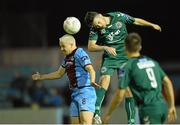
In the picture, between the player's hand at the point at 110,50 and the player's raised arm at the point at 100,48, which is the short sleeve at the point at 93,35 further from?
the player's hand at the point at 110,50

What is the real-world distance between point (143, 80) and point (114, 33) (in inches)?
111

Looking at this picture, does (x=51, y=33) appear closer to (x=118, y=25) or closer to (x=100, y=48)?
(x=118, y=25)

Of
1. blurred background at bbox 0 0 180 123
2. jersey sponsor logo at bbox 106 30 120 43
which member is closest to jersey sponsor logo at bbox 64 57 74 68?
jersey sponsor logo at bbox 106 30 120 43

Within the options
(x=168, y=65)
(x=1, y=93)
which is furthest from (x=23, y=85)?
(x=168, y=65)

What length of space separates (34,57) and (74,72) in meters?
13.5

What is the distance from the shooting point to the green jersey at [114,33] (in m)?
11.3

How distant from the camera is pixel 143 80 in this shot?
861cm

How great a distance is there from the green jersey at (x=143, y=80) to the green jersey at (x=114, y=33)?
8.69 ft

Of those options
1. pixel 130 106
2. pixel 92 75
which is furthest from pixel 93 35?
pixel 92 75

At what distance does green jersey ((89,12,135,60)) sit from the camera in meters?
11.3

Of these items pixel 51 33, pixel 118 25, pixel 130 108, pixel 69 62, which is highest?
pixel 118 25

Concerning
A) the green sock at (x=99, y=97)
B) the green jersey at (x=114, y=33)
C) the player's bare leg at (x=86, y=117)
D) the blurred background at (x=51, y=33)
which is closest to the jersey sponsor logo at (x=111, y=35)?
the green jersey at (x=114, y=33)

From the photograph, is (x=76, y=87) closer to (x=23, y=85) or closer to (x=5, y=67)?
(x=23, y=85)

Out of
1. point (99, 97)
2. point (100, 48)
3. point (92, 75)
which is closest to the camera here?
point (92, 75)
